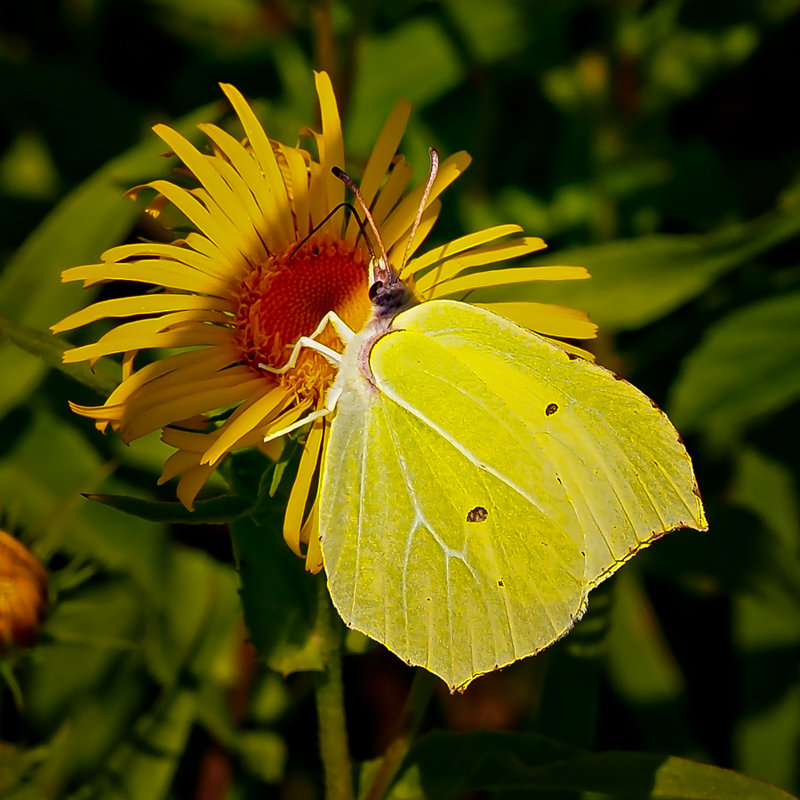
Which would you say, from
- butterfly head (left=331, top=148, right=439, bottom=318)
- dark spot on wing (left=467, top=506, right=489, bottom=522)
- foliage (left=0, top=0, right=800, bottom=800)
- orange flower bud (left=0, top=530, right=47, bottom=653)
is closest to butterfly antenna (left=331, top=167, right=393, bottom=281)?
butterfly head (left=331, top=148, right=439, bottom=318)

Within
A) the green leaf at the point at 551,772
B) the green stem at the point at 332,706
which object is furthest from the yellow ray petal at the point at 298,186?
the green leaf at the point at 551,772

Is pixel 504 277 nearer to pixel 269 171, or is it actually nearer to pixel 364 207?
pixel 364 207

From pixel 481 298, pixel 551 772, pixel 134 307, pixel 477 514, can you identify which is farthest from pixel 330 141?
pixel 551 772

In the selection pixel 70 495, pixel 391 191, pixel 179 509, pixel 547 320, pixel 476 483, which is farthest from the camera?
pixel 70 495

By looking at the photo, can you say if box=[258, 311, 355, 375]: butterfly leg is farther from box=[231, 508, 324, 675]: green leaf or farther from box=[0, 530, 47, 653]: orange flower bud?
box=[0, 530, 47, 653]: orange flower bud

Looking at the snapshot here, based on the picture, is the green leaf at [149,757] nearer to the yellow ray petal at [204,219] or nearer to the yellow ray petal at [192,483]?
the yellow ray petal at [192,483]

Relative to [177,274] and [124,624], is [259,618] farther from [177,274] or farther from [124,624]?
[124,624]
